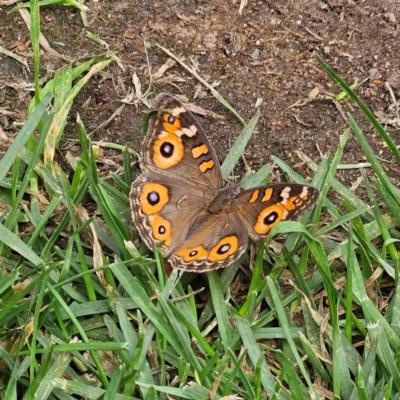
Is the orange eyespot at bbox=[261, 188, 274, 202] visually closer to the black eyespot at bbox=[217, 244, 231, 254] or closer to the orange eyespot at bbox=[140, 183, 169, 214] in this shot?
the black eyespot at bbox=[217, 244, 231, 254]

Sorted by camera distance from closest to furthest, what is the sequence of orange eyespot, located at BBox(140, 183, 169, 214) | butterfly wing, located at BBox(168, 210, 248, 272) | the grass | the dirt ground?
the grass → butterfly wing, located at BBox(168, 210, 248, 272) → orange eyespot, located at BBox(140, 183, 169, 214) → the dirt ground

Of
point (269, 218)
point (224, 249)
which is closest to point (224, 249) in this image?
point (224, 249)

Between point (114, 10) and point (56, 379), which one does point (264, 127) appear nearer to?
point (114, 10)

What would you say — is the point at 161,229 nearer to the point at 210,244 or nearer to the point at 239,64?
the point at 210,244

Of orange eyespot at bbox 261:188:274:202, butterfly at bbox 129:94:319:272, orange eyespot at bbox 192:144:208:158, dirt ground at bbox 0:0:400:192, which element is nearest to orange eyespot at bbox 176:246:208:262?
butterfly at bbox 129:94:319:272

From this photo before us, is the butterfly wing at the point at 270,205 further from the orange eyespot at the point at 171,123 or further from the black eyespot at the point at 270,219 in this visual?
the orange eyespot at the point at 171,123

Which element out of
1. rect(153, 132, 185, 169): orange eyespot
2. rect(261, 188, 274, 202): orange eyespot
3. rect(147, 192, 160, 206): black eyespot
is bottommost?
rect(147, 192, 160, 206): black eyespot
